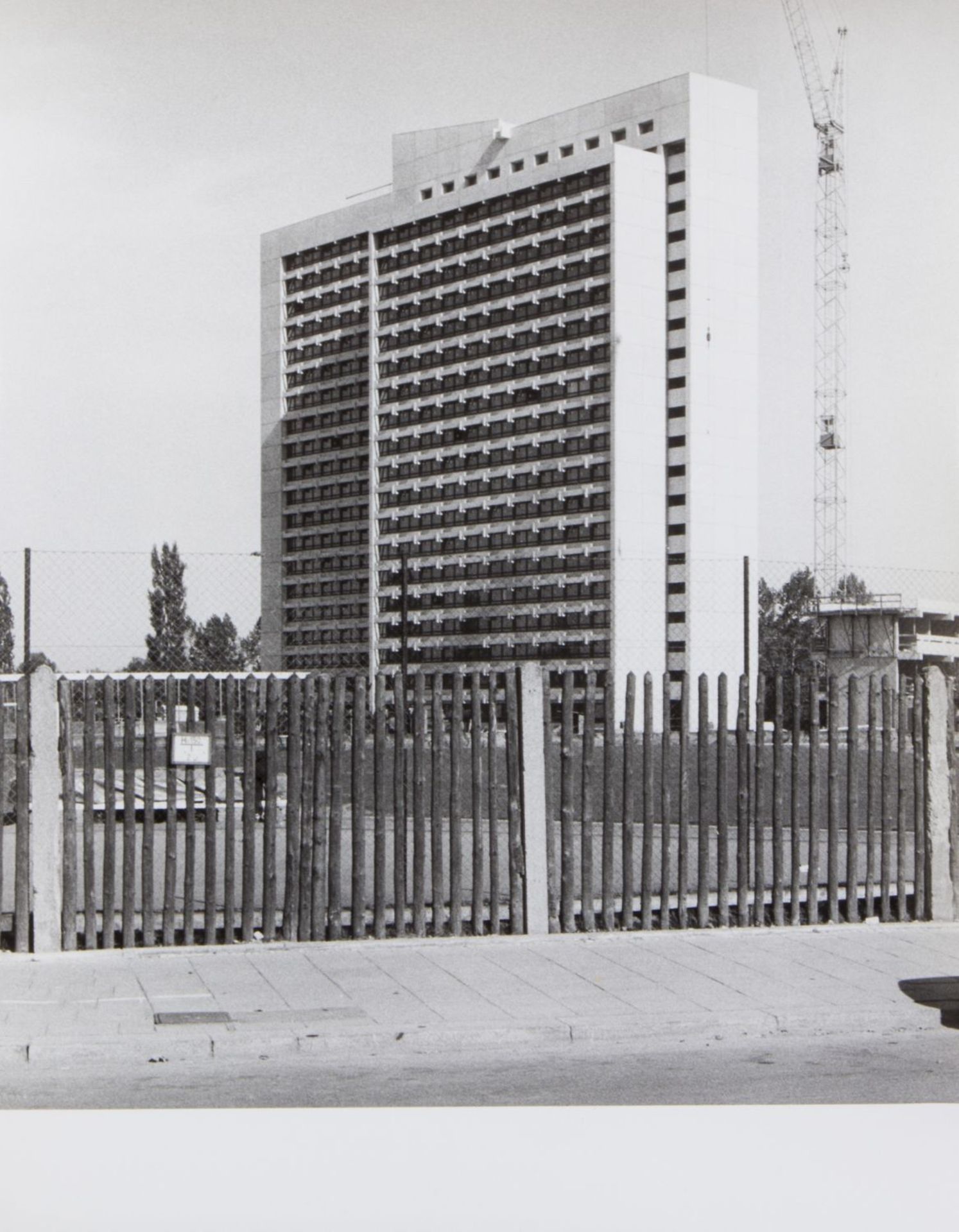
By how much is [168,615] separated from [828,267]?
441 inches

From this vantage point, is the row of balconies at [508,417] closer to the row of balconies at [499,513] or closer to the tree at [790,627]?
the row of balconies at [499,513]

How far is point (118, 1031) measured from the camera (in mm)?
8156

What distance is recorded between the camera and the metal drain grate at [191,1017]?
8391mm

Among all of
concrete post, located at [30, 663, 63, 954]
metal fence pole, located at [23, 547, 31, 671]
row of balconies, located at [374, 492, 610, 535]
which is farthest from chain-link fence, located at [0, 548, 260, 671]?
row of balconies, located at [374, 492, 610, 535]

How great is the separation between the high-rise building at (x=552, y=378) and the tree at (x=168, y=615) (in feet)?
230

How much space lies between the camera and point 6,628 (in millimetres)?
17891

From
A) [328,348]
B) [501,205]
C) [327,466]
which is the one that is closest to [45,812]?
[501,205]

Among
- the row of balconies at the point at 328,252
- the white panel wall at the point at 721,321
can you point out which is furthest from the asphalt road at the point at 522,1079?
the row of balconies at the point at 328,252

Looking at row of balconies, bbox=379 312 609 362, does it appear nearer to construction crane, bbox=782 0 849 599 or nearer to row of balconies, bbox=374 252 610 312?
row of balconies, bbox=374 252 610 312

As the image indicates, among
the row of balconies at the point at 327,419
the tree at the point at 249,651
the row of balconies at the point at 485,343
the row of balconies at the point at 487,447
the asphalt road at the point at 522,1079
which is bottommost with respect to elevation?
the asphalt road at the point at 522,1079

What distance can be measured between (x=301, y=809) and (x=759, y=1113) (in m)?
4.66

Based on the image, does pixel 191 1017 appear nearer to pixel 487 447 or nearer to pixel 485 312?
pixel 487 447

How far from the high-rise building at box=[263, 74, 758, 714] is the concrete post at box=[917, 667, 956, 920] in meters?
81.3

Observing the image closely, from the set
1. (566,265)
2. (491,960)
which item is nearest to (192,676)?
(491,960)
